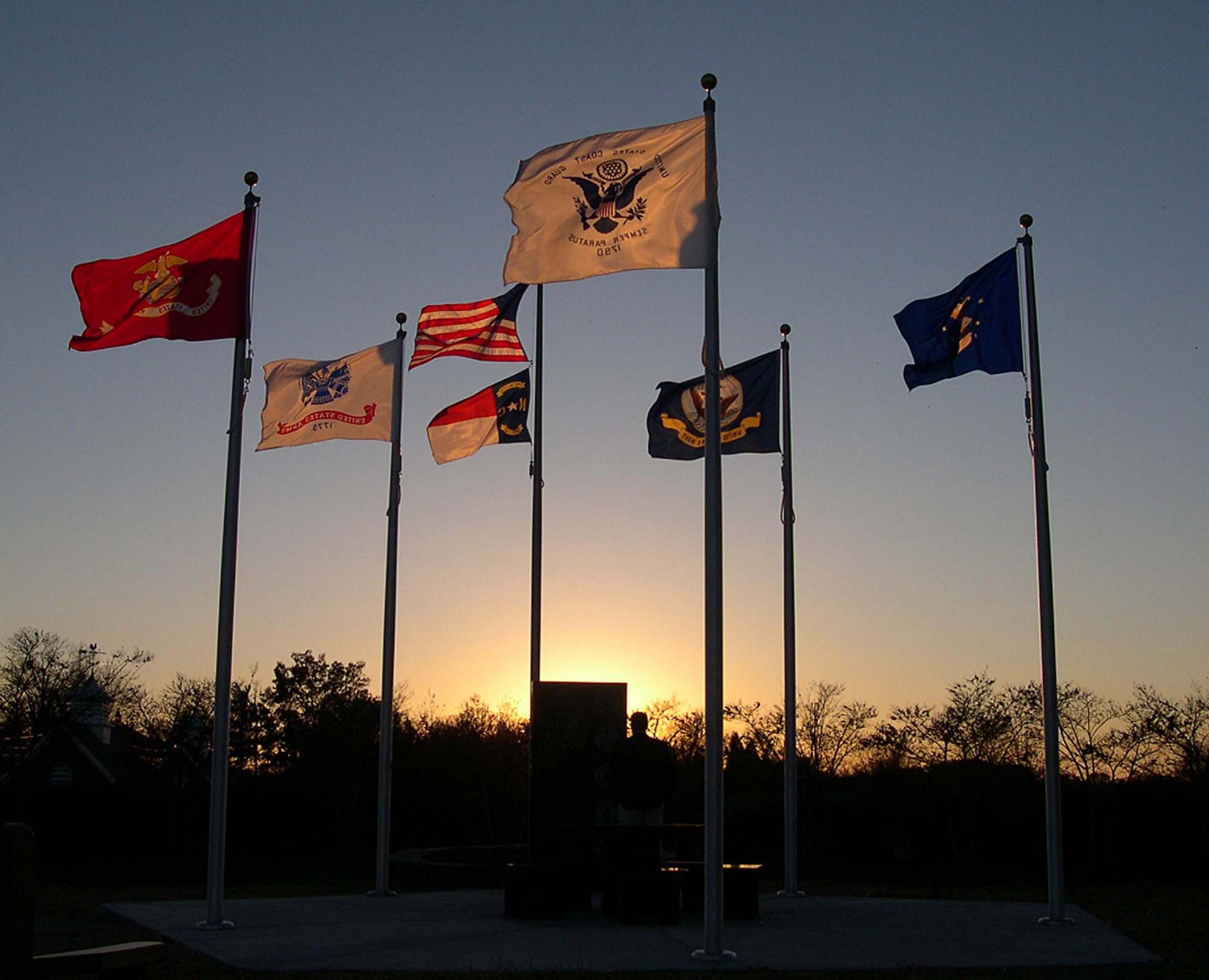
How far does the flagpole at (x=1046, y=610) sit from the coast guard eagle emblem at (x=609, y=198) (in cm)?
616

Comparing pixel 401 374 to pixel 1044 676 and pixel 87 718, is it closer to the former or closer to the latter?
pixel 1044 676

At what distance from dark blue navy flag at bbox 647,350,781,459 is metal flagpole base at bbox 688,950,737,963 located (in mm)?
9220

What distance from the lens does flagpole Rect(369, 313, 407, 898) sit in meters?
20.1

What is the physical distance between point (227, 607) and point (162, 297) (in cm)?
392

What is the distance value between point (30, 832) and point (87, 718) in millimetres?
48521

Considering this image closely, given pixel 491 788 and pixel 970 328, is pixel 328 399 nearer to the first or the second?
pixel 970 328

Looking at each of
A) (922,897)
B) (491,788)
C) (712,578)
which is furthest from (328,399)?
(491,788)

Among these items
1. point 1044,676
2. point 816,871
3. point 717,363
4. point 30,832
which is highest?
point 717,363

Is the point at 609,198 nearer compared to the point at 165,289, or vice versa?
the point at 609,198

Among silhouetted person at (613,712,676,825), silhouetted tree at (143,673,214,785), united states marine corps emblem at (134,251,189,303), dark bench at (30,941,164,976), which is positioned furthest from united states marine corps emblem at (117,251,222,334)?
silhouetted tree at (143,673,214,785)

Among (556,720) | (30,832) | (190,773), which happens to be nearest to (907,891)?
(556,720)

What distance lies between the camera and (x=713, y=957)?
492 inches

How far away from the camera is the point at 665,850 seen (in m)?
22.1

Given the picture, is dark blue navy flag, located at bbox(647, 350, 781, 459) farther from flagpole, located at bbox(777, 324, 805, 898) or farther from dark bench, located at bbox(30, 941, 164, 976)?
dark bench, located at bbox(30, 941, 164, 976)
